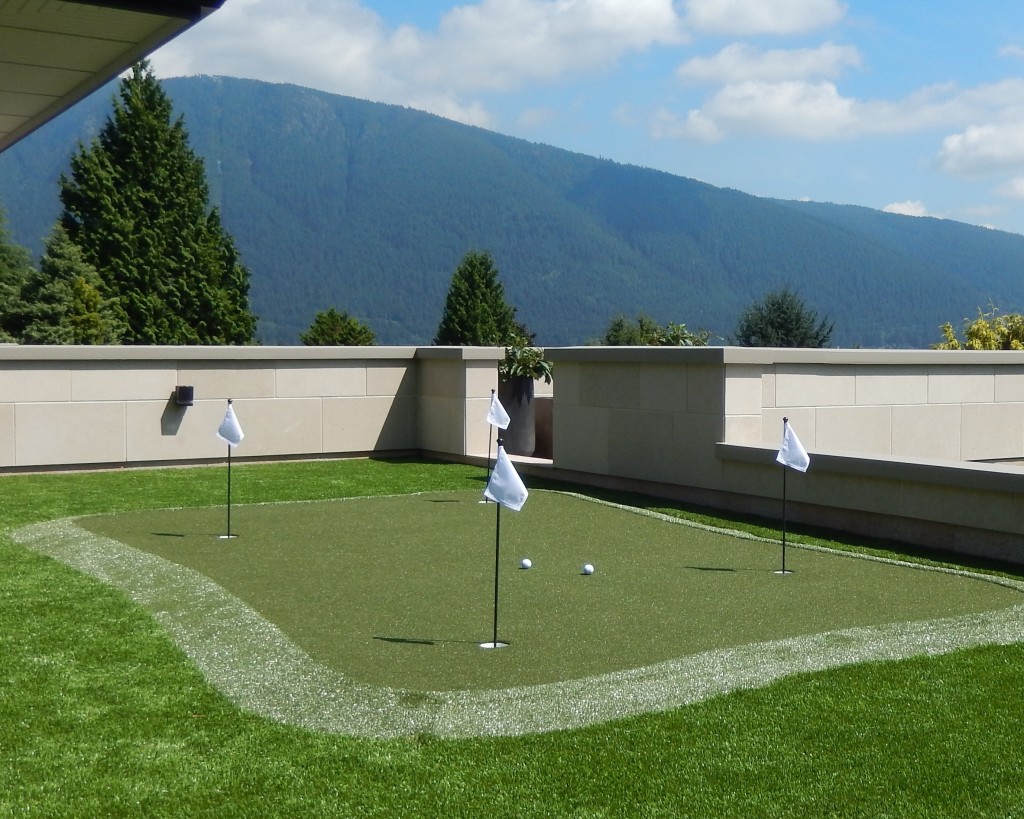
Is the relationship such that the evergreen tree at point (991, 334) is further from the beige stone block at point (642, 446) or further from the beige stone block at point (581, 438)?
the beige stone block at point (642, 446)

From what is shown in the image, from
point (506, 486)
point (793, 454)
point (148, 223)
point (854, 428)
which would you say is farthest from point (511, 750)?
point (148, 223)

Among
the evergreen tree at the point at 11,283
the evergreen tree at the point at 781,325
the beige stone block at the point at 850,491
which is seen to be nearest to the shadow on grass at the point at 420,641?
the beige stone block at the point at 850,491

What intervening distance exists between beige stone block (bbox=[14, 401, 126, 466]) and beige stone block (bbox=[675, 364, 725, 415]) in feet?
23.5

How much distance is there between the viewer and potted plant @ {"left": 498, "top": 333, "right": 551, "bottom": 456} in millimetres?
16594

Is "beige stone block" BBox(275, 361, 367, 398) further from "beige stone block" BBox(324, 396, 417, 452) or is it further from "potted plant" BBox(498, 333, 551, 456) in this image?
"potted plant" BBox(498, 333, 551, 456)

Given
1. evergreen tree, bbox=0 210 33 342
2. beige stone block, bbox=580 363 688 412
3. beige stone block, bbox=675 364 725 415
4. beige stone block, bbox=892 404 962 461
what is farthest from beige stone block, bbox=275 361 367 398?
evergreen tree, bbox=0 210 33 342

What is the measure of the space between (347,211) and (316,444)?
176860 mm

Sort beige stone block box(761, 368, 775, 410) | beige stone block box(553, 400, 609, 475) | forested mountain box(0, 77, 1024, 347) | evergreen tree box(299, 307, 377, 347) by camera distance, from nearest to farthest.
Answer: beige stone block box(761, 368, 775, 410), beige stone block box(553, 400, 609, 475), evergreen tree box(299, 307, 377, 347), forested mountain box(0, 77, 1024, 347)

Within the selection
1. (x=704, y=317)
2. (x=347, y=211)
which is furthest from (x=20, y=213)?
A: (x=704, y=317)

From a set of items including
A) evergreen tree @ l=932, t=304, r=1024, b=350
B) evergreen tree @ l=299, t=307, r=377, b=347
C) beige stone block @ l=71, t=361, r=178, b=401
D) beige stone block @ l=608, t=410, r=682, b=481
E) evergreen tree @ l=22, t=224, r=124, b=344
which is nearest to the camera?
beige stone block @ l=608, t=410, r=682, b=481

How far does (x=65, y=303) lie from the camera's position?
142 ft

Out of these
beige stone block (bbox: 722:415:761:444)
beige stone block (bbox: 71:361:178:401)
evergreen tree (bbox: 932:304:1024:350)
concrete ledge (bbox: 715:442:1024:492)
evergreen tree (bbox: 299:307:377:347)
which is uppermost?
evergreen tree (bbox: 299:307:377:347)

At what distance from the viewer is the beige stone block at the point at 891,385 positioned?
1335cm

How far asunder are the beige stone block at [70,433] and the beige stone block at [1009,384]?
10692 millimetres
